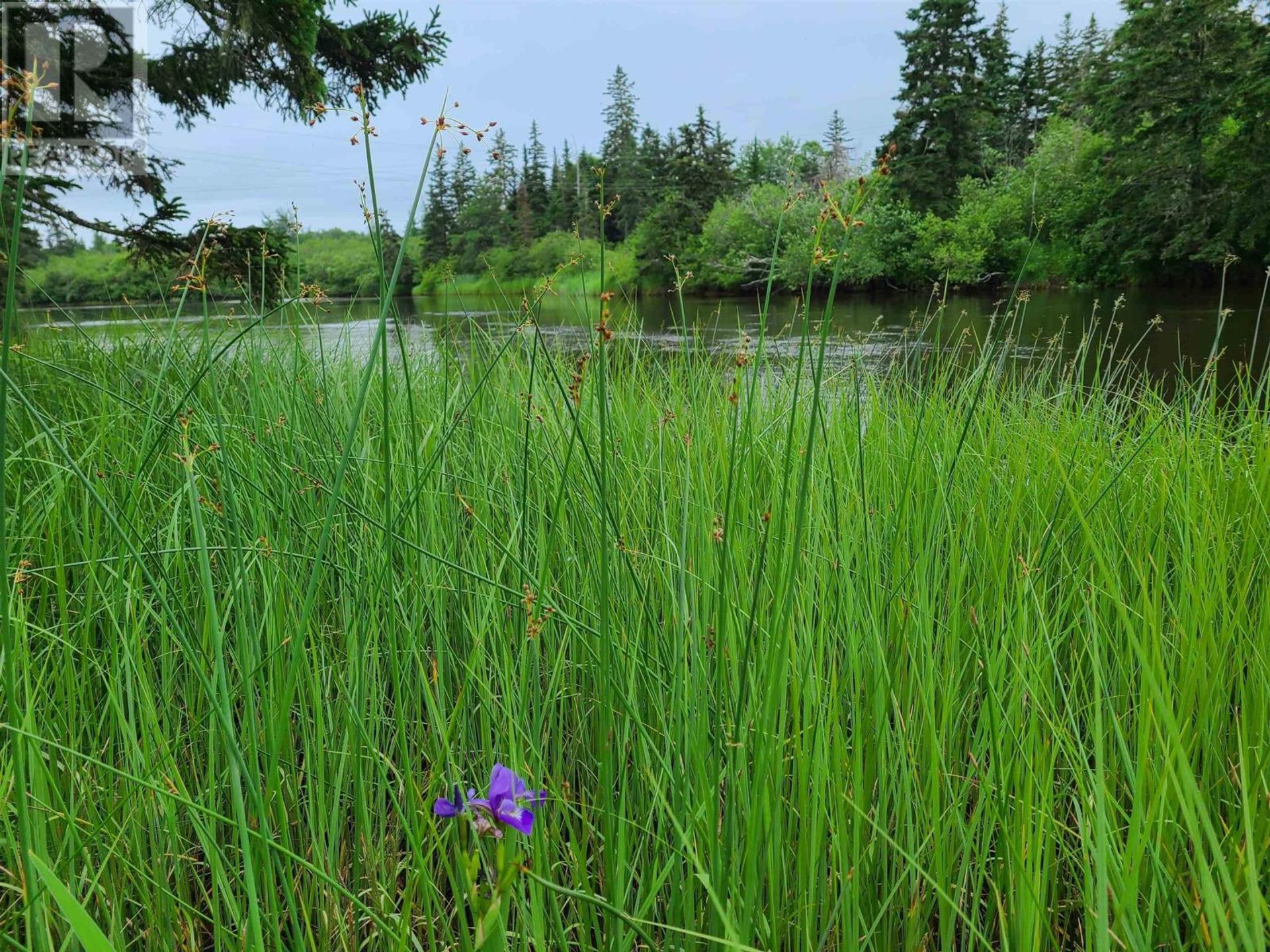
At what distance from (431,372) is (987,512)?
213cm

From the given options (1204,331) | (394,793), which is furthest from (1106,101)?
(394,793)

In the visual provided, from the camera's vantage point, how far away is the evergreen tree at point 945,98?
2503cm

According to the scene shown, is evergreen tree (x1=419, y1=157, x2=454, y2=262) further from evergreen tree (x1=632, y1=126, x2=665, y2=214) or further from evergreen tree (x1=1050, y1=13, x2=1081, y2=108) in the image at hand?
evergreen tree (x1=1050, y1=13, x2=1081, y2=108)

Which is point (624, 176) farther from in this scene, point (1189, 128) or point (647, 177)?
point (1189, 128)

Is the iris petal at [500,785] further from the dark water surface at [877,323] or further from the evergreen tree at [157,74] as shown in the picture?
the evergreen tree at [157,74]

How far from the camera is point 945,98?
2527 centimetres

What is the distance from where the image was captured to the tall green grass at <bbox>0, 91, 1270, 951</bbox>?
827 mm

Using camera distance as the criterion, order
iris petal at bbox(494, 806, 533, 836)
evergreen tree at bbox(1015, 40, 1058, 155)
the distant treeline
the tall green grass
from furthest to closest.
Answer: evergreen tree at bbox(1015, 40, 1058, 155), the distant treeline, the tall green grass, iris petal at bbox(494, 806, 533, 836)

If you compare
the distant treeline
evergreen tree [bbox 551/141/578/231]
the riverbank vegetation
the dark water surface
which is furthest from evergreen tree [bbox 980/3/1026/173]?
the riverbank vegetation

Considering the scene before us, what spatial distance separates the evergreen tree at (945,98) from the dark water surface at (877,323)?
599cm

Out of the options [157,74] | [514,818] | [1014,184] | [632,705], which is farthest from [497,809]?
[1014,184]

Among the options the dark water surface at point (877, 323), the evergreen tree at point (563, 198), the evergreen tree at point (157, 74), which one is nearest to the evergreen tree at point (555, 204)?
the evergreen tree at point (563, 198)

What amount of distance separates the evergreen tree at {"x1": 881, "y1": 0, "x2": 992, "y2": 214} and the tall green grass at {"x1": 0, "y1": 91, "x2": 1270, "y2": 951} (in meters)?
26.4

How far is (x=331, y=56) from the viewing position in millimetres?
6680
